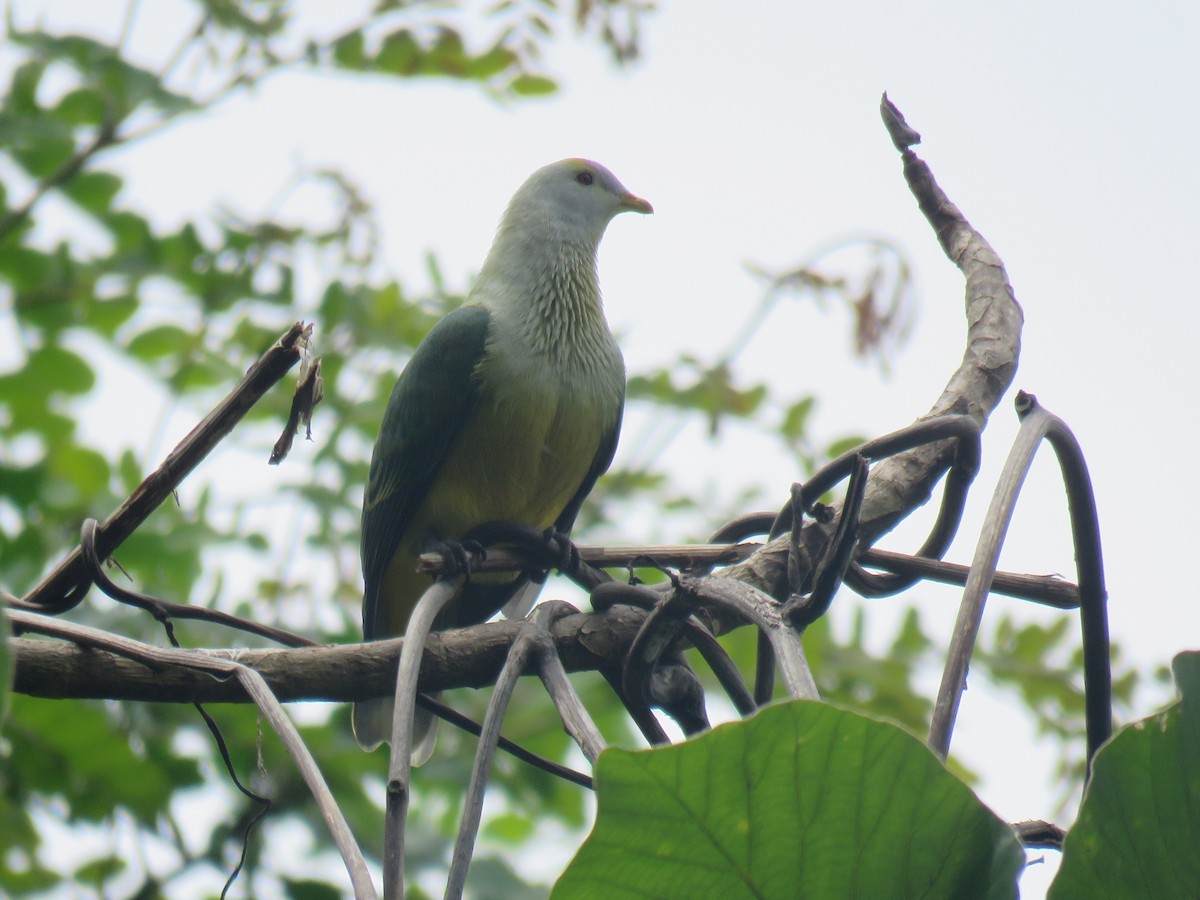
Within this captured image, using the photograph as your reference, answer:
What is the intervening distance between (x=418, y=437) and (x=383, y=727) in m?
0.92

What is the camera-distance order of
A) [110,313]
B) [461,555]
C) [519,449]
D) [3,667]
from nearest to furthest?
Result: [3,667] < [461,555] < [519,449] < [110,313]

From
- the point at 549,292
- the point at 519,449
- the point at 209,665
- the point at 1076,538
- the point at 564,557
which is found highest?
the point at 549,292

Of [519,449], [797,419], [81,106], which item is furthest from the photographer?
[797,419]

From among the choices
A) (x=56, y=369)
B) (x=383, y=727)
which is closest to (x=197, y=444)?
(x=383, y=727)

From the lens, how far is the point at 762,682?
1.30 meters

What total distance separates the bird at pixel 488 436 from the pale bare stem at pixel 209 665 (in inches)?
86.8

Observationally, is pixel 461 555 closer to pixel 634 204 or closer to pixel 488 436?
pixel 488 436

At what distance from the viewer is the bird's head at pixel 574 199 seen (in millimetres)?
4281

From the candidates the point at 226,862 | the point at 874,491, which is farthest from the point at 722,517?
the point at 874,491

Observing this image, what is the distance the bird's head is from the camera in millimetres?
4281

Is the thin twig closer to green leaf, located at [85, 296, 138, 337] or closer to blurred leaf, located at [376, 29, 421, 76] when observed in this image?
green leaf, located at [85, 296, 138, 337]

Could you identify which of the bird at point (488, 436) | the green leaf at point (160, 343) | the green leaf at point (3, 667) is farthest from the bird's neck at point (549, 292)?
the green leaf at point (3, 667)

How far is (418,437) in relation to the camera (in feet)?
11.5

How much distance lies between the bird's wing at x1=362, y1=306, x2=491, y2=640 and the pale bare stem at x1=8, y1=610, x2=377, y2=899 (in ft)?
7.73
